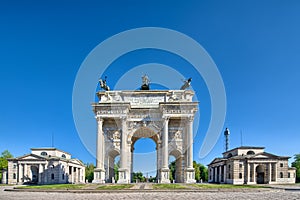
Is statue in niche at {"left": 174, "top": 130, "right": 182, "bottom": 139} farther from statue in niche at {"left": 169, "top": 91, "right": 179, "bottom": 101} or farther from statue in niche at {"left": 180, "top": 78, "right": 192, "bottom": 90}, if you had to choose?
statue in niche at {"left": 180, "top": 78, "right": 192, "bottom": 90}

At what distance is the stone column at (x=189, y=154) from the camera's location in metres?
44.3

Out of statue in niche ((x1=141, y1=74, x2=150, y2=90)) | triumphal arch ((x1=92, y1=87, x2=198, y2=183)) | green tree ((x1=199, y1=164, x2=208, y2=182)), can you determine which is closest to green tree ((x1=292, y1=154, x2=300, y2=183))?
green tree ((x1=199, y1=164, x2=208, y2=182))

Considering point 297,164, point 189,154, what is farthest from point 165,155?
point 297,164

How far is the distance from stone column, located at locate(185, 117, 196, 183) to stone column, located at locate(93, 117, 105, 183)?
42.8 ft

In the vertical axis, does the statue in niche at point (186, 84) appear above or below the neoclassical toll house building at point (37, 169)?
above

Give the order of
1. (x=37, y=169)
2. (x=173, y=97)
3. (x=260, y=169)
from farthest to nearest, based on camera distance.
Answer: (x=37, y=169), (x=260, y=169), (x=173, y=97)

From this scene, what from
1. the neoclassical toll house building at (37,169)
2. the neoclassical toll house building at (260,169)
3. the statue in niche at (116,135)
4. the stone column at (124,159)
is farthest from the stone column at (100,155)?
the neoclassical toll house building at (260,169)

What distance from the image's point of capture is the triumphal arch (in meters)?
45.7

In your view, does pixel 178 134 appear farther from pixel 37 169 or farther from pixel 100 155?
pixel 37 169

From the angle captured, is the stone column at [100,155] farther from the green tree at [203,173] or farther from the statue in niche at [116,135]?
the green tree at [203,173]

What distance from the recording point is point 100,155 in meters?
45.9

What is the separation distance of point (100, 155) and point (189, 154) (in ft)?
46.2

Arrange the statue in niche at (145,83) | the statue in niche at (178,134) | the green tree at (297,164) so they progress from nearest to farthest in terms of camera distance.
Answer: the statue in niche at (178,134) → the statue in niche at (145,83) → the green tree at (297,164)

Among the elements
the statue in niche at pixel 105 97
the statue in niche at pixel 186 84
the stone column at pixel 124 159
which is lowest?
the stone column at pixel 124 159
